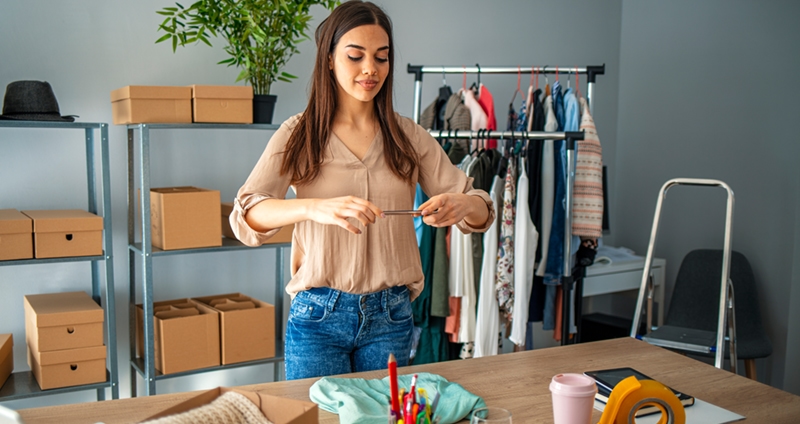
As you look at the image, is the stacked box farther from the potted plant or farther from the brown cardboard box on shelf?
the potted plant

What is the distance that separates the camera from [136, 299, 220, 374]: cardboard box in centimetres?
276

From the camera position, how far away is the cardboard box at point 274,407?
1070 mm

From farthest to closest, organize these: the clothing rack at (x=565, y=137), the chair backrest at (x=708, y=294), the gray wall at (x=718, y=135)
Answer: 1. the gray wall at (x=718, y=135)
2. the chair backrest at (x=708, y=294)
3. the clothing rack at (x=565, y=137)

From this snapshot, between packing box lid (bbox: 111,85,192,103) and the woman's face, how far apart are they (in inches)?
46.8

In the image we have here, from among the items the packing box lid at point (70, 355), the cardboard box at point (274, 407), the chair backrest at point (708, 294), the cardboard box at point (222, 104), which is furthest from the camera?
the chair backrest at point (708, 294)

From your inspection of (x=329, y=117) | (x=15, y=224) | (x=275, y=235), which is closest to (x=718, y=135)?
(x=275, y=235)

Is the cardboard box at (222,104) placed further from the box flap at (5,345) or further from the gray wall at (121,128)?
the box flap at (5,345)

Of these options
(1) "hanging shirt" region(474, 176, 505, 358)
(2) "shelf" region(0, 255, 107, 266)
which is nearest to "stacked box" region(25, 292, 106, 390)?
(2) "shelf" region(0, 255, 107, 266)

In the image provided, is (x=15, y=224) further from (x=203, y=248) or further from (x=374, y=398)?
(x=374, y=398)

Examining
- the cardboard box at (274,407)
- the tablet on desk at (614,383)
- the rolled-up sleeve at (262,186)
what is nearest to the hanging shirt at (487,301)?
the tablet on desk at (614,383)

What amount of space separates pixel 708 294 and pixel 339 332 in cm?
274

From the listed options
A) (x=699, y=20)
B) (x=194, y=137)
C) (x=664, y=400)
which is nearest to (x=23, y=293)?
(x=194, y=137)

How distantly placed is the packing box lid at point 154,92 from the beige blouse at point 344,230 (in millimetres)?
1116

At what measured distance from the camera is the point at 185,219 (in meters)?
2.77
